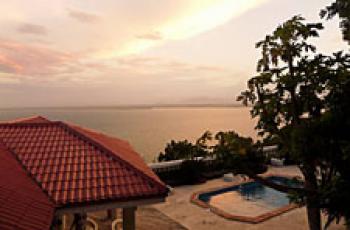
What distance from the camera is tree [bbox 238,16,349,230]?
8.18m

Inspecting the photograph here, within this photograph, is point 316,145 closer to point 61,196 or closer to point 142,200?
point 142,200

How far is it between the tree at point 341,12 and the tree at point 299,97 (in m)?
2.25

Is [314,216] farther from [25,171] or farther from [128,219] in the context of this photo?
[25,171]

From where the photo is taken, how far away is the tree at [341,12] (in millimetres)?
9919

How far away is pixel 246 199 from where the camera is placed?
1814 cm

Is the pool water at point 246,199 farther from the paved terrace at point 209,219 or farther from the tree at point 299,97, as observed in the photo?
the tree at point 299,97

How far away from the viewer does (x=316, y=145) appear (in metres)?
7.92

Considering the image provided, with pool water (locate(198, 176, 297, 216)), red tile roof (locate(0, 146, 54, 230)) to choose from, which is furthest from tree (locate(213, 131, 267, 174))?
pool water (locate(198, 176, 297, 216))

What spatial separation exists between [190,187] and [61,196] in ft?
40.8

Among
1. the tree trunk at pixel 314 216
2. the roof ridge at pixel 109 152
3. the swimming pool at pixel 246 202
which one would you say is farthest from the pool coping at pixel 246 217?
the roof ridge at pixel 109 152

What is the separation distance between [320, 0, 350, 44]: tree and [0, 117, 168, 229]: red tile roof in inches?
316

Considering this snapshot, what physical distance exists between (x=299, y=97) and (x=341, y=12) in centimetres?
353

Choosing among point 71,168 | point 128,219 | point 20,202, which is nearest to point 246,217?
A: point 128,219

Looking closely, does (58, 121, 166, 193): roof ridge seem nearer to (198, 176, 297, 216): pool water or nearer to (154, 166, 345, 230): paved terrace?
(154, 166, 345, 230): paved terrace
